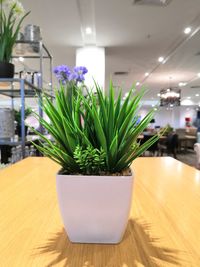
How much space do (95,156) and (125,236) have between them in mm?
173

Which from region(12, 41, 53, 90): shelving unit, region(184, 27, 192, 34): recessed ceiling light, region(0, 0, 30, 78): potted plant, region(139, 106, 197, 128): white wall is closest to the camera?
region(0, 0, 30, 78): potted plant

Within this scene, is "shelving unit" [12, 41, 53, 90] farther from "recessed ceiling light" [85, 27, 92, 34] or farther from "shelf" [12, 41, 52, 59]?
"recessed ceiling light" [85, 27, 92, 34]

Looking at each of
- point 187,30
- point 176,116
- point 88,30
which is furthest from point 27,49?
point 176,116

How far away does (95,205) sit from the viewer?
0.41 meters

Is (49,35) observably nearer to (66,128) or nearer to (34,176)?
(34,176)

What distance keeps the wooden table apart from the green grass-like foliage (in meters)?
0.14

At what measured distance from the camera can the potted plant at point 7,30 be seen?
143cm

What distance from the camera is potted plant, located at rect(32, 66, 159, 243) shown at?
1.35 ft

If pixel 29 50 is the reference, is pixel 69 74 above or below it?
below

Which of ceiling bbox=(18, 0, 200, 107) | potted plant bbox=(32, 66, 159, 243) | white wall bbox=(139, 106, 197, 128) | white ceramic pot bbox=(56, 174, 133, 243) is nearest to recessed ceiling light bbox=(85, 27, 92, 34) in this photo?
ceiling bbox=(18, 0, 200, 107)

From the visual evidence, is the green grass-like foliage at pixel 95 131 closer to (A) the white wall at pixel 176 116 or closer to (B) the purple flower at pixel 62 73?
(B) the purple flower at pixel 62 73

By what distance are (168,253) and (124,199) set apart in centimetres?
11

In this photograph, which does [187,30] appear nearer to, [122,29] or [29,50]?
[122,29]

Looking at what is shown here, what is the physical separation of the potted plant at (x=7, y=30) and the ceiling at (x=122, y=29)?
1.00 meters
